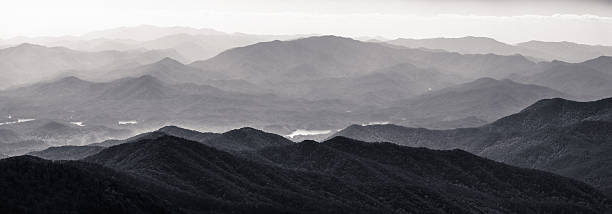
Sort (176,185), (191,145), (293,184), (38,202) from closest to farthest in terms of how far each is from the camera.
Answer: (38,202)
(176,185)
(293,184)
(191,145)

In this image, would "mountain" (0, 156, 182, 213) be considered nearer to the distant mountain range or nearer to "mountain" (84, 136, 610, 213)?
the distant mountain range

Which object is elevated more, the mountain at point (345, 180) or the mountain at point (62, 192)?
the mountain at point (62, 192)

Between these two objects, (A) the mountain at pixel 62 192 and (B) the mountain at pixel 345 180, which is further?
(B) the mountain at pixel 345 180

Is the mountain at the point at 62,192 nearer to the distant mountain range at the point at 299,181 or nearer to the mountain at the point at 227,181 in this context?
the distant mountain range at the point at 299,181

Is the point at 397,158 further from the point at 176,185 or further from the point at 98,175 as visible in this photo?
the point at 98,175

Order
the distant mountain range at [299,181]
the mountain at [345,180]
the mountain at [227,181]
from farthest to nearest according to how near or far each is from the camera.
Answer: the mountain at [345,180]
the mountain at [227,181]
the distant mountain range at [299,181]

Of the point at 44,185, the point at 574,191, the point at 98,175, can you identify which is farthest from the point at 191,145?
the point at 574,191

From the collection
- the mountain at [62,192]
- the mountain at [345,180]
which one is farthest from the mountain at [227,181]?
the mountain at [62,192]
